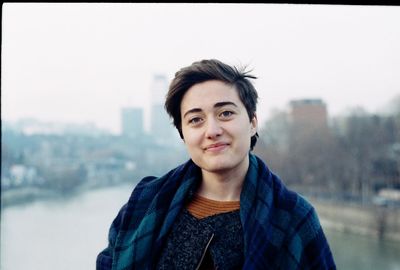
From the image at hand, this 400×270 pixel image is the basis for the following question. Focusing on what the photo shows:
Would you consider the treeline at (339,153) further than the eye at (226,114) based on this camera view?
A: Yes

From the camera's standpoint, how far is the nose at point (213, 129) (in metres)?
0.74

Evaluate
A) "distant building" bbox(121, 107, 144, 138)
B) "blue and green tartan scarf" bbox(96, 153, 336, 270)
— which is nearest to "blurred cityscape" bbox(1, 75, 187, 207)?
"distant building" bbox(121, 107, 144, 138)

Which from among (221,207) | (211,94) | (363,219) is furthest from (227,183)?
(363,219)

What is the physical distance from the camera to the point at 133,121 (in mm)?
11125

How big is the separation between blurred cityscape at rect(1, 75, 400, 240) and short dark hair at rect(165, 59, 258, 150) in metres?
7.91

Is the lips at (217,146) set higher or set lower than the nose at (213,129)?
lower

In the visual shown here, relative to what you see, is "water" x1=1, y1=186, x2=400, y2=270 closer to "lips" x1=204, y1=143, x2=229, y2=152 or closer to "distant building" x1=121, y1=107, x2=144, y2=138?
"distant building" x1=121, y1=107, x2=144, y2=138

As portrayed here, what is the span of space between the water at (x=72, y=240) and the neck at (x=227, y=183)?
16.5 feet

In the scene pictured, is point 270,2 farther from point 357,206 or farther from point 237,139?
point 357,206

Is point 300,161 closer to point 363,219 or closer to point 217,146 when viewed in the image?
point 363,219

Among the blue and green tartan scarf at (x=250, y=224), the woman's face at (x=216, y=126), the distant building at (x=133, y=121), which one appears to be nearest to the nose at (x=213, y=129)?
the woman's face at (x=216, y=126)

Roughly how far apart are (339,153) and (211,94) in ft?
34.4

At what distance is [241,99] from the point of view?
781 mm

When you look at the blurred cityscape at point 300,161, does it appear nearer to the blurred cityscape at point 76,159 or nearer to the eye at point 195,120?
the blurred cityscape at point 76,159
